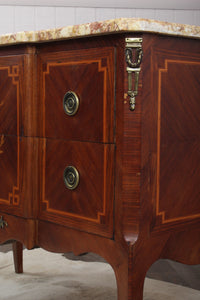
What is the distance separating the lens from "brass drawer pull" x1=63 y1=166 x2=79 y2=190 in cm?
155

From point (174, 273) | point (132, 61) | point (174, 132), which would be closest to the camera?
point (132, 61)

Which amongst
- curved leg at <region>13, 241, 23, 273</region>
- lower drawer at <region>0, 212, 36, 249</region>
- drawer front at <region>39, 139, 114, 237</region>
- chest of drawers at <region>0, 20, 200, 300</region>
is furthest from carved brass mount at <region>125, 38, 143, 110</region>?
curved leg at <region>13, 241, 23, 273</region>

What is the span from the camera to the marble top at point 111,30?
133 cm

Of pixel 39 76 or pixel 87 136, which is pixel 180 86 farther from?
pixel 39 76

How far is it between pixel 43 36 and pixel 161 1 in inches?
75.9

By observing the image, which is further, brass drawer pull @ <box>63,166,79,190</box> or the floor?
the floor

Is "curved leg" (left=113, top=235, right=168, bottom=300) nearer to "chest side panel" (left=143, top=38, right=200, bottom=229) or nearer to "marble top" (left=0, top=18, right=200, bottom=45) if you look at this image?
"chest side panel" (left=143, top=38, right=200, bottom=229)

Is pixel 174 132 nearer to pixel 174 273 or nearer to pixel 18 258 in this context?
pixel 174 273

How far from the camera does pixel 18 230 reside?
1.75 meters

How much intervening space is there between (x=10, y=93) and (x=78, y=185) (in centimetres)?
44

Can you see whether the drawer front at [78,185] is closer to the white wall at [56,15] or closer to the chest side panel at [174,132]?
the chest side panel at [174,132]

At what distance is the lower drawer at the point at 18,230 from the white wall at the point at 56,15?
1867 millimetres

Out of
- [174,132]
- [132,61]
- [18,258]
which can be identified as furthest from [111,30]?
[18,258]

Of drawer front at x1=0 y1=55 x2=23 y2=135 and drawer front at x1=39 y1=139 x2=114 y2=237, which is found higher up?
drawer front at x1=0 y1=55 x2=23 y2=135
